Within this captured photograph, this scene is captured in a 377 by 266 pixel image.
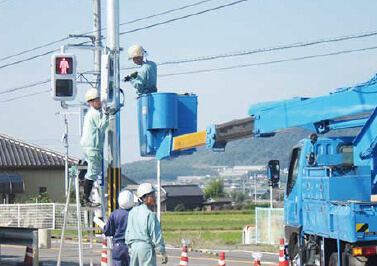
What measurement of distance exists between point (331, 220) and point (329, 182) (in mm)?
664

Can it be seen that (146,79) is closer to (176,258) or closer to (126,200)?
(126,200)

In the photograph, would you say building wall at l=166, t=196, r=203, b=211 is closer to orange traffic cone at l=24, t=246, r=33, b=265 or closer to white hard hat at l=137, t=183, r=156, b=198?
orange traffic cone at l=24, t=246, r=33, b=265

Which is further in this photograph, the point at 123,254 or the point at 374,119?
the point at 374,119

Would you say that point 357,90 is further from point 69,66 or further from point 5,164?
point 5,164

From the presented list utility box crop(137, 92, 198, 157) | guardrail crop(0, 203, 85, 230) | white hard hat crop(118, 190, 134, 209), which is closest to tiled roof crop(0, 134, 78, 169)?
guardrail crop(0, 203, 85, 230)

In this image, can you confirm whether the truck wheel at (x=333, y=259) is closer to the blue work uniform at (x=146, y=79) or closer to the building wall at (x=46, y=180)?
the blue work uniform at (x=146, y=79)

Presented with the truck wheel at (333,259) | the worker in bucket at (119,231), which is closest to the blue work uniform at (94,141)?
the worker in bucket at (119,231)

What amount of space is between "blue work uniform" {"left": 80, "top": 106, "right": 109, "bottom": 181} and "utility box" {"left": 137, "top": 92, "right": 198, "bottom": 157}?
2.36 metres

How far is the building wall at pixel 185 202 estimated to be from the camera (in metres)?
121

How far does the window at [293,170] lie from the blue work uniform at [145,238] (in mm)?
7189

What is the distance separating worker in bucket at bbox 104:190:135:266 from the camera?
1239 cm

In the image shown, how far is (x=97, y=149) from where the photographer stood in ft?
48.2

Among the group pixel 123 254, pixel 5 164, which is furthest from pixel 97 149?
pixel 5 164

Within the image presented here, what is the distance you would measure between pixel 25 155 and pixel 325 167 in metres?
45.1
